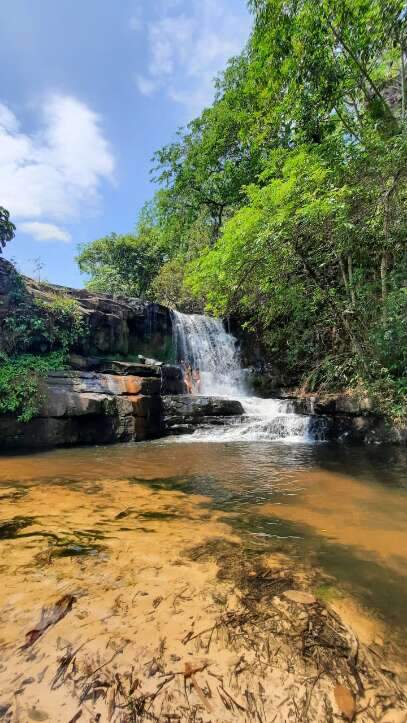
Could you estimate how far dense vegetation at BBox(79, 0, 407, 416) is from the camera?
6297mm

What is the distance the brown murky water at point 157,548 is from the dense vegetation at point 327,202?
3.97 meters

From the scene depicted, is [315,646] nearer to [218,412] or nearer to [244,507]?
[244,507]

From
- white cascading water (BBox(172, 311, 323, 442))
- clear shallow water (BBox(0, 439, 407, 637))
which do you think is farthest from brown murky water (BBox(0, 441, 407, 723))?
white cascading water (BBox(172, 311, 323, 442))

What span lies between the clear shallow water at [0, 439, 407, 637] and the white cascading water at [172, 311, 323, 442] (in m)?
1.27

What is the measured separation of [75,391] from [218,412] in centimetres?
371

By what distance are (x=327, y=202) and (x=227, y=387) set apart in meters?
8.24

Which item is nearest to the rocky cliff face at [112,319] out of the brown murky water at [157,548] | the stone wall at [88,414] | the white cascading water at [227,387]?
the white cascading water at [227,387]

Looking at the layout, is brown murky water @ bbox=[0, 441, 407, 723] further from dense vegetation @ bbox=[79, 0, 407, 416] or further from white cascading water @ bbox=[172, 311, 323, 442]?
dense vegetation @ bbox=[79, 0, 407, 416]

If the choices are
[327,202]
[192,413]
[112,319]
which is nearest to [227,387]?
[192,413]

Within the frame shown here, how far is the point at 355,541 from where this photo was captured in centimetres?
253

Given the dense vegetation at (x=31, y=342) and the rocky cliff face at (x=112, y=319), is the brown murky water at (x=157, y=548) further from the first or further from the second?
the rocky cliff face at (x=112, y=319)

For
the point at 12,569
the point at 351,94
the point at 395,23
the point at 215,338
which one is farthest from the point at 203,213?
the point at 12,569

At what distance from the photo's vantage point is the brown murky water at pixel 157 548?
4.51 ft

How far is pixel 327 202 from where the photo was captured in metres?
5.45
